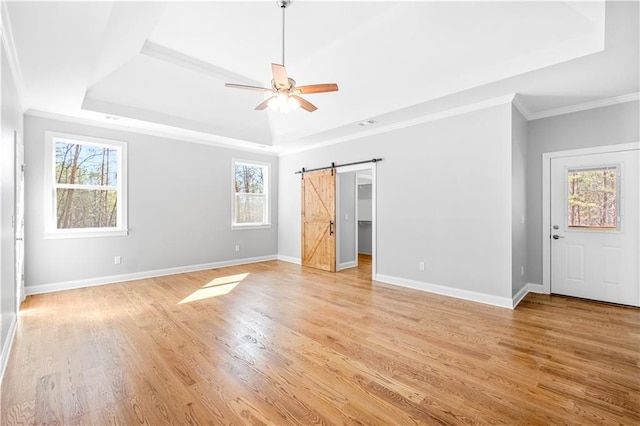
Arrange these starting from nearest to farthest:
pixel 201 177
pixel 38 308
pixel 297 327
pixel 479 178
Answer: pixel 297 327
pixel 38 308
pixel 479 178
pixel 201 177

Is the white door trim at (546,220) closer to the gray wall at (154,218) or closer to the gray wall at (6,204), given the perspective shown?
the gray wall at (154,218)

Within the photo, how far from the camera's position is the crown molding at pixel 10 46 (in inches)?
86.6

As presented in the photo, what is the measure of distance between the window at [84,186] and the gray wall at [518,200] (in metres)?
6.29

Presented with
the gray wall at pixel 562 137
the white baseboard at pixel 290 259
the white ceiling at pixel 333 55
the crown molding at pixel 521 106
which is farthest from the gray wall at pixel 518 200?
the white baseboard at pixel 290 259

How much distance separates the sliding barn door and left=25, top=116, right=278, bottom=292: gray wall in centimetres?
127

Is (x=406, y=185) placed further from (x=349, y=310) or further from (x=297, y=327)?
(x=297, y=327)

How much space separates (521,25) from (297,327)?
3969 millimetres

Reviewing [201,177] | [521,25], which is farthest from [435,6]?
[201,177]

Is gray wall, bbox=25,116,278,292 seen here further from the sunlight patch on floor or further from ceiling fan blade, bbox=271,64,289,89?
ceiling fan blade, bbox=271,64,289,89

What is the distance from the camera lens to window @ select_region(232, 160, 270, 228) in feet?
22.7

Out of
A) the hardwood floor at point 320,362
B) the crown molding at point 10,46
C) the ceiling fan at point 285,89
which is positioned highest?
the crown molding at point 10,46

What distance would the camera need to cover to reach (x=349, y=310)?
3773mm

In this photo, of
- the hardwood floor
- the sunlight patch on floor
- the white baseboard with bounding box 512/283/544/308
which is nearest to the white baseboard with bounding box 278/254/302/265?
the sunlight patch on floor

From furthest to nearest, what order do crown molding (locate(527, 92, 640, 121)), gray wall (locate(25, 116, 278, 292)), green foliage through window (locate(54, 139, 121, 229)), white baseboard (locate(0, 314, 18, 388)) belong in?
green foliage through window (locate(54, 139, 121, 229))
gray wall (locate(25, 116, 278, 292))
crown molding (locate(527, 92, 640, 121))
white baseboard (locate(0, 314, 18, 388))
